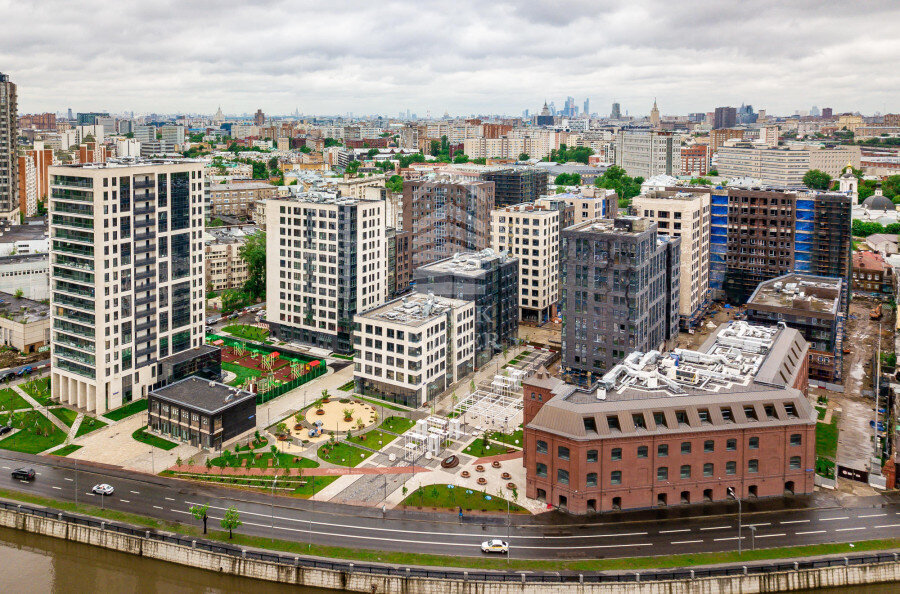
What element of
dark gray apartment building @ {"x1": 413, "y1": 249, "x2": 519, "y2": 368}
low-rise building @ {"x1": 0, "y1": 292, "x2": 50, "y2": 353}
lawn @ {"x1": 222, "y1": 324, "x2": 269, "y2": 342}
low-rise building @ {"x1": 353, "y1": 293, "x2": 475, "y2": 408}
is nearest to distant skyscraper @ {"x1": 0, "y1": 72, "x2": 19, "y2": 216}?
low-rise building @ {"x1": 0, "y1": 292, "x2": 50, "y2": 353}

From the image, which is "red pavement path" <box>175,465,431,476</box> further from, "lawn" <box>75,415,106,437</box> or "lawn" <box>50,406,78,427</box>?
"lawn" <box>50,406,78,427</box>

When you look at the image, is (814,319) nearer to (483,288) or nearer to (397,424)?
(483,288)

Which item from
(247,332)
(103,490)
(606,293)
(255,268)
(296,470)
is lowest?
(103,490)

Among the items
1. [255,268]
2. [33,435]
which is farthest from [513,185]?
[33,435]

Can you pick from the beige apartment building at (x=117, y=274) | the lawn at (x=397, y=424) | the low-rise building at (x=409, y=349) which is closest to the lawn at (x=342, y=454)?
the lawn at (x=397, y=424)

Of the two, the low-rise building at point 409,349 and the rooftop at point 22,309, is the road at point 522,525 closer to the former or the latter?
the low-rise building at point 409,349

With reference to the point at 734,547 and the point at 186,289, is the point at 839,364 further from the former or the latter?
the point at 186,289

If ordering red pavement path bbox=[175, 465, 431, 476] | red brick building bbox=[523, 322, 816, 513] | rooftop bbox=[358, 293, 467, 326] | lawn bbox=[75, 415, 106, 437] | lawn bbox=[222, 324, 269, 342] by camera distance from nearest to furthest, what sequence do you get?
red brick building bbox=[523, 322, 816, 513] < red pavement path bbox=[175, 465, 431, 476] < lawn bbox=[75, 415, 106, 437] < rooftop bbox=[358, 293, 467, 326] < lawn bbox=[222, 324, 269, 342]
